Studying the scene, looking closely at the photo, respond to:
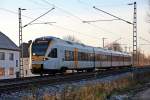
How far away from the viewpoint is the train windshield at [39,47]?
1452 inches

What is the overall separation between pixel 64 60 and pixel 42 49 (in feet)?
11.1

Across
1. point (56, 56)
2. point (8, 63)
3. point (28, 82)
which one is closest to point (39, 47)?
point (56, 56)

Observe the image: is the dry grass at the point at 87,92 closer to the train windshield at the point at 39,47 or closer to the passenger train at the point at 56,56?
the passenger train at the point at 56,56

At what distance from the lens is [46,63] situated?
3644 cm

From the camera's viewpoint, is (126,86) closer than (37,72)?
Yes

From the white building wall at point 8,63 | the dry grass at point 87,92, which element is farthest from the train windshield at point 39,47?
the white building wall at point 8,63

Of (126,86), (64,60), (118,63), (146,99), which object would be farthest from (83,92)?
(118,63)

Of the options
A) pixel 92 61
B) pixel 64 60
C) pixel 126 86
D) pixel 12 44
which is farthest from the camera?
pixel 12 44

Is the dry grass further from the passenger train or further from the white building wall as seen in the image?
the white building wall

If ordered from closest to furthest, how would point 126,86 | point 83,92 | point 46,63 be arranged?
point 83,92 < point 126,86 < point 46,63

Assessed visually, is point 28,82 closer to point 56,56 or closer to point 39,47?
point 39,47

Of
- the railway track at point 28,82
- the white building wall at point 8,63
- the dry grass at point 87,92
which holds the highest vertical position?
the white building wall at point 8,63

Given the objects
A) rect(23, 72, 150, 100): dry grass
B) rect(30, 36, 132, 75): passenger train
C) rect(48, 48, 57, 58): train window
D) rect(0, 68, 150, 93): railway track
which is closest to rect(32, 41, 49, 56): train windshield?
rect(30, 36, 132, 75): passenger train

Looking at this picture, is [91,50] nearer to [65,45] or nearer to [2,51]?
[65,45]
